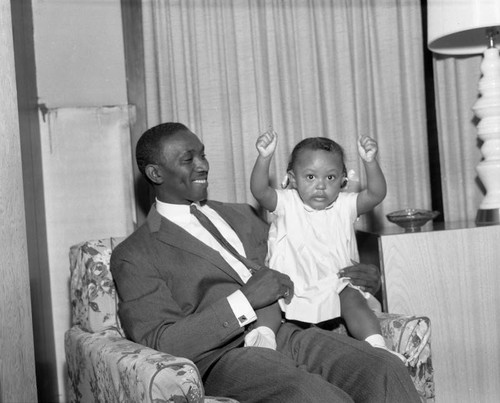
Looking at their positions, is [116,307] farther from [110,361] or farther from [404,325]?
[404,325]

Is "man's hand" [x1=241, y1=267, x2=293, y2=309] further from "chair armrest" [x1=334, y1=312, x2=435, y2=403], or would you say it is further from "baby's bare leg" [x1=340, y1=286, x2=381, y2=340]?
"chair armrest" [x1=334, y1=312, x2=435, y2=403]

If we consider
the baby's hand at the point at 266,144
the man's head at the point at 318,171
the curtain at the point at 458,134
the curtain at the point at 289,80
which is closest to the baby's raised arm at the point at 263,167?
the baby's hand at the point at 266,144

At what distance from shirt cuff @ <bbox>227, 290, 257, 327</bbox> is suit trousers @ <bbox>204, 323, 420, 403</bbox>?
0.08 metres

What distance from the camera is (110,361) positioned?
7.64 ft

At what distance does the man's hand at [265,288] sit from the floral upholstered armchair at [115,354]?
1.14 feet

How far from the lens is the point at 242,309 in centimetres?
241

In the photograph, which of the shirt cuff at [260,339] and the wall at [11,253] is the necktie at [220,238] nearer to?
the shirt cuff at [260,339]

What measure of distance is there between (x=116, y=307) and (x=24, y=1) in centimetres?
145

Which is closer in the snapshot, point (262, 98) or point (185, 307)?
point (185, 307)

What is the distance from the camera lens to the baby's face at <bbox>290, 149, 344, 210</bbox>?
272cm

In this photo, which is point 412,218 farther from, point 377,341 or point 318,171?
point 377,341

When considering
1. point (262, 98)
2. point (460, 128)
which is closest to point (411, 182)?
point (460, 128)

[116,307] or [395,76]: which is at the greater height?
[395,76]

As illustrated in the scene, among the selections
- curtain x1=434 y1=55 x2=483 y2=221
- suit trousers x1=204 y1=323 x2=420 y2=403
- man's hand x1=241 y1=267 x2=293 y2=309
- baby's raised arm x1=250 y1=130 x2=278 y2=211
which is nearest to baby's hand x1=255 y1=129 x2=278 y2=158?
baby's raised arm x1=250 y1=130 x2=278 y2=211
